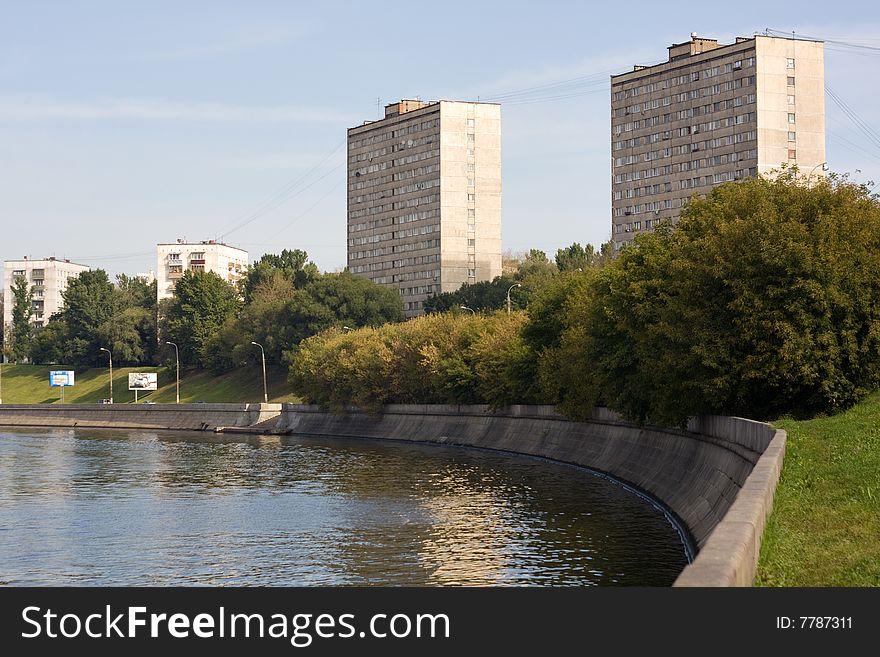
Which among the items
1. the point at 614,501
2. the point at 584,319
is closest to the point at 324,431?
the point at 584,319

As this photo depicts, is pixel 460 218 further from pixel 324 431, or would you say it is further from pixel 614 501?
pixel 614 501

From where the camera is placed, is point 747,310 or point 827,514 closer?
point 827,514

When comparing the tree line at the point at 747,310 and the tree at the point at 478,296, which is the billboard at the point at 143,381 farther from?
the tree line at the point at 747,310

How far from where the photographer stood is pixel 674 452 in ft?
187

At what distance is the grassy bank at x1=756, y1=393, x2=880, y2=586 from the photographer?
18969 millimetres

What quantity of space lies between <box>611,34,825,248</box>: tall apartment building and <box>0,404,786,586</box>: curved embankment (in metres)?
62.6

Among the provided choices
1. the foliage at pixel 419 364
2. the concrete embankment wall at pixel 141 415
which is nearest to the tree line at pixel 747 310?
the foliage at pixel 419 364

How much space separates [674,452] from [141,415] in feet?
395

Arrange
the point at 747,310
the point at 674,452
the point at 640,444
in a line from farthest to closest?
the point at 640,444 → the point at 674,452 → the point at 747,310

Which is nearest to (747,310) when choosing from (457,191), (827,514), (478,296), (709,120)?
(827,514)

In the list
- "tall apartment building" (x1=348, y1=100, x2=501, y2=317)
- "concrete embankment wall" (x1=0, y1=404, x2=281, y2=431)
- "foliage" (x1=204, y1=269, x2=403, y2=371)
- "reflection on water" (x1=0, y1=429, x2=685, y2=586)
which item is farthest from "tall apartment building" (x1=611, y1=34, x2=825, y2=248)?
"reflection on water" (x1=0, y1=429, x2=685, y2=586)

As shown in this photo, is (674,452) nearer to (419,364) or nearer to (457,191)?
(419,364)
